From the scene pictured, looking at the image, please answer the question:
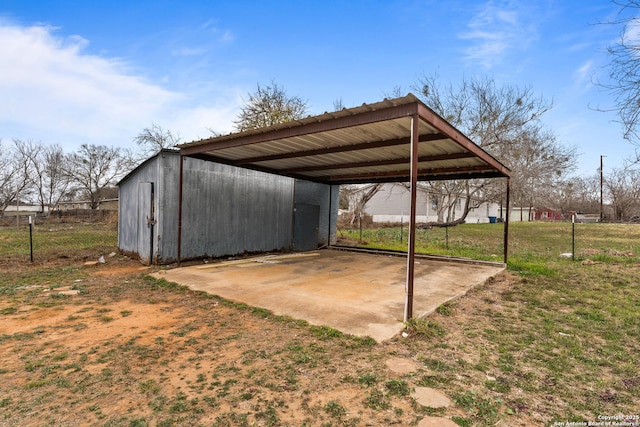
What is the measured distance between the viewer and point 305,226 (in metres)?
11.0

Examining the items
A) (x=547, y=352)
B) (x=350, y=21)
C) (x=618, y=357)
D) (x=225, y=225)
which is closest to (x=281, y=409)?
(x=547, y=352)

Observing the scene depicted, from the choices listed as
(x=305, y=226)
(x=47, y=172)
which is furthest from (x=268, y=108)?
(x=47, y=172)

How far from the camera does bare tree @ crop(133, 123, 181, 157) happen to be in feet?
69.3

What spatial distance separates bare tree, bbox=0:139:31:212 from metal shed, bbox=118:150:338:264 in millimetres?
23930

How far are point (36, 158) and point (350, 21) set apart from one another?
100ft

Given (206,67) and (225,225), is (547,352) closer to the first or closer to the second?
(225,225)

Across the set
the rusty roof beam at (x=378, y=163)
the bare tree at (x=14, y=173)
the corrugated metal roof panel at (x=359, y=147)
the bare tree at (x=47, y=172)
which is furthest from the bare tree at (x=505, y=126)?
the bare tree at (x=47, y=172)

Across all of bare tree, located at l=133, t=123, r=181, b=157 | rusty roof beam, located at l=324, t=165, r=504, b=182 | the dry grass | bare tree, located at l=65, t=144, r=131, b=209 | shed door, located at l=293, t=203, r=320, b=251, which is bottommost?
the dry grass

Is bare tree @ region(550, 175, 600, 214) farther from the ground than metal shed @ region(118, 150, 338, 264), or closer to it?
farther from the ground

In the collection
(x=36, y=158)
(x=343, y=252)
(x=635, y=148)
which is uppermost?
(x=36, y=158)

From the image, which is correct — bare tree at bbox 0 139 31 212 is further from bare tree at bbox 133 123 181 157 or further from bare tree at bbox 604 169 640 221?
bare tree at bbox 604 169 640 221

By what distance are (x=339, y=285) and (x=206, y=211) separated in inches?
172

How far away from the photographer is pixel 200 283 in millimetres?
5676

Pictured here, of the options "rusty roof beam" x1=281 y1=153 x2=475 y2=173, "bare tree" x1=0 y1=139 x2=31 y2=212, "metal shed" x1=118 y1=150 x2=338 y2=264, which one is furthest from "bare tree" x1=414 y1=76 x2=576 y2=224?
"bare tree" x1=0 y1=139 x2=31 y2=212
